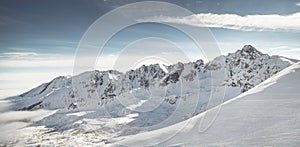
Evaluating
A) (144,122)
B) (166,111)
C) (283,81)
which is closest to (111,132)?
(144,122)

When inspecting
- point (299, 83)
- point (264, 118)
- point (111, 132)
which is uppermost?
point (299, 83)

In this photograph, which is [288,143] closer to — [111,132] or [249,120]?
[249,120]

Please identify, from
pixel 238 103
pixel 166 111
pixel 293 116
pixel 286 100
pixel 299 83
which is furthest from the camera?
pixel 166 111

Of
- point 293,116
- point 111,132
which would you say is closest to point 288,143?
point 293,116

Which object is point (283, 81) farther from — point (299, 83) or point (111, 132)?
point (111, 132)

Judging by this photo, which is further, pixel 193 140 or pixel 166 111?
pixel 166 111

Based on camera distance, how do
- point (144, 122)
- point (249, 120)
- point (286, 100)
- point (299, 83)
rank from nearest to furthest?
point (249, 120) → point (286, 100) → point (299, 83) → point (144, 122)

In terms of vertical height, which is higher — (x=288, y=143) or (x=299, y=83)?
(x=299, y=83)
